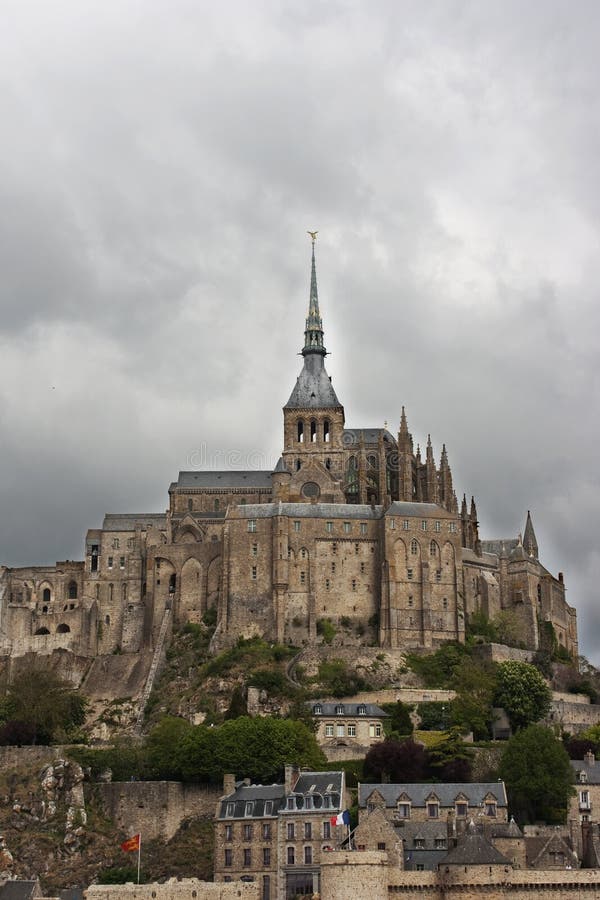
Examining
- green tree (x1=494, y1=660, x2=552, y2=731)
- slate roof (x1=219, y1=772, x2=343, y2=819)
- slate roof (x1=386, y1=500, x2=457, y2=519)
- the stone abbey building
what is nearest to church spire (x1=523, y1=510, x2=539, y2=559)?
the stone abbey building

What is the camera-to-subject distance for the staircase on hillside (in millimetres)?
106750

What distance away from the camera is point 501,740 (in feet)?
314

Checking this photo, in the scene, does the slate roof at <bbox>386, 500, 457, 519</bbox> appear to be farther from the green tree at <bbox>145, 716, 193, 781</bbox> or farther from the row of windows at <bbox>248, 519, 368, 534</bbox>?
the green tree at <bbox>145, 716, 193, 781</bbox>

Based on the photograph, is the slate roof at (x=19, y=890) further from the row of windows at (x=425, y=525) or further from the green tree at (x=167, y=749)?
the row of windows at (x=425, y=525)

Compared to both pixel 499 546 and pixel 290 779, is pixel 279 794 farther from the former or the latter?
pixel 499 546

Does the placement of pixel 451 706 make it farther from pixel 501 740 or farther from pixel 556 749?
pixel 556 749

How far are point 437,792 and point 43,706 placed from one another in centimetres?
3096

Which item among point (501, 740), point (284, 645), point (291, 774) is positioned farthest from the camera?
point (284, 645)

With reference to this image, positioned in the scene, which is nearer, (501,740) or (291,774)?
(291,774)

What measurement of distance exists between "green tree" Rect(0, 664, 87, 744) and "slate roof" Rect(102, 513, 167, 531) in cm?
2022

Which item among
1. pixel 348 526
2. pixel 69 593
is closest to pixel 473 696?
pixel 348 526

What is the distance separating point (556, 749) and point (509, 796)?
414 cm

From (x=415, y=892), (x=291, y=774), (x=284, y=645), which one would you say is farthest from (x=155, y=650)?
(x=415, y=892)

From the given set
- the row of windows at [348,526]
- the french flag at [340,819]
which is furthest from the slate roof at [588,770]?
the row of windows at [348,526]
